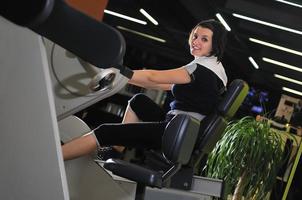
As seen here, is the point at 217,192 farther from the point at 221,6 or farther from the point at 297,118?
the point at 297,118

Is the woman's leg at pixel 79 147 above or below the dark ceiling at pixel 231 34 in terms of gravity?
below

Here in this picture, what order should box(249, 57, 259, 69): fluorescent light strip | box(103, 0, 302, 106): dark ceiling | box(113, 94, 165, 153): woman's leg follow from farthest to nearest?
box(249, 57, 259, 69): fluorescent light strip < box(103, 0, 302, 106): dark ceiling < box(113, 94, 165, 153): woman's leg

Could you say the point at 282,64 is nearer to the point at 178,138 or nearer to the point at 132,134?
the point at 132,134

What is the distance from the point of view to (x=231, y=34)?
855cm

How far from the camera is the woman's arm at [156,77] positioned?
1490 millimetres

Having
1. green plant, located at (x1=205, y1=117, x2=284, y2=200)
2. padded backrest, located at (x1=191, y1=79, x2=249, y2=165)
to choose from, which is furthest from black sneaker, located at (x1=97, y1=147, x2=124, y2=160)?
green plant, located at (x1=205, y1=117, x2=284, y2=200)

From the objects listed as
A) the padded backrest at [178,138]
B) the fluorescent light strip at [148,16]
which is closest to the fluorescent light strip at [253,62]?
the fluorescent light strip at [148,16]

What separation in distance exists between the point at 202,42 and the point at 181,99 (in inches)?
11.5

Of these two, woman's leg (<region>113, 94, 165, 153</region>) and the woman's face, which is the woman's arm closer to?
the woman's face

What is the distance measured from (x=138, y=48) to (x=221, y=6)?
5.57 metres

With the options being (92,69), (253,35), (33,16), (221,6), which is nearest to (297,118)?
(253,35)

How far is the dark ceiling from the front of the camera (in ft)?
22.2

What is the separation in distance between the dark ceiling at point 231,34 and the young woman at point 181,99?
13.8 feet

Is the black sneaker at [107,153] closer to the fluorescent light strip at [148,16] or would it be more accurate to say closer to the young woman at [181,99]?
the young woman at [181,99]
